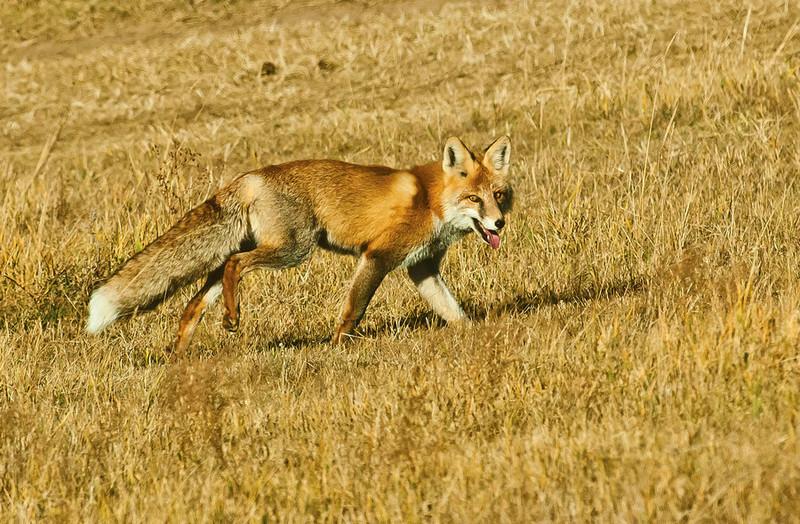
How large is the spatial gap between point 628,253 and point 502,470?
4.48 meters

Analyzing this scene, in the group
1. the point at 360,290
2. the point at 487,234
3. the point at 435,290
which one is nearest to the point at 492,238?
the point at 487,234

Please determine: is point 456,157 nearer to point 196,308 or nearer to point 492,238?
point 492,238

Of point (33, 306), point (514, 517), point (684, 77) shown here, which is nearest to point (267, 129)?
point (684, 77)

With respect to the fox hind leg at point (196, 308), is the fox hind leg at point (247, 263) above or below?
above

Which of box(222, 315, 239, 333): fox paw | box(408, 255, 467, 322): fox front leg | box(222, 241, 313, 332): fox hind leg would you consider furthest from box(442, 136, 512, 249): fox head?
box(222, 315, 239, 333): fox paw

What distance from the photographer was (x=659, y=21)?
17562 mm

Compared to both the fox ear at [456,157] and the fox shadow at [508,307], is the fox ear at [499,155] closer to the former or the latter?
the fox ear at [456,157]

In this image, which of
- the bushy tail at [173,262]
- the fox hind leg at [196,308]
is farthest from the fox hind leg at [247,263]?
the fox hind leg at [196,308]

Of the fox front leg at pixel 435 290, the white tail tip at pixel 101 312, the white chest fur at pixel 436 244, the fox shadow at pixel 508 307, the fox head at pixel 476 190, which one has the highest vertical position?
the fox head at pixel 476 190

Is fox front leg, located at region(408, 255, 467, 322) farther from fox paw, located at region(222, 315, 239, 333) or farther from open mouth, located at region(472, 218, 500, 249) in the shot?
fox paw, located at region(222, 315, 239, 333)

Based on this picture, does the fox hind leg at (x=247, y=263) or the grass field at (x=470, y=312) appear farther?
the fox hind leg at (x=247, y=263)

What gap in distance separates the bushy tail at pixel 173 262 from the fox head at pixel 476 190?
1400mm

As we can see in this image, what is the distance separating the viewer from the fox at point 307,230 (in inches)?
281

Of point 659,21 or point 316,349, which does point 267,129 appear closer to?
point 659,21
